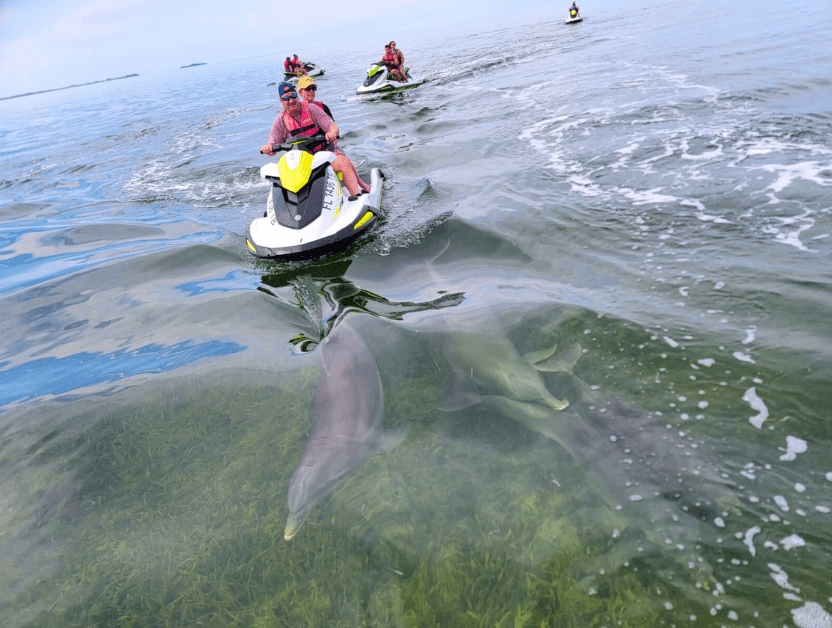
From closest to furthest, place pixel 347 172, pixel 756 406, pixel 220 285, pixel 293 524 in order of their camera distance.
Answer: pixel 293 524
pixel 756 406
pixel 220 285
pixel 347 172

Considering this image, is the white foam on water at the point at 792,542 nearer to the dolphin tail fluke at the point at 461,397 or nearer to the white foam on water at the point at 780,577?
the white foam on water at the point at 780,577

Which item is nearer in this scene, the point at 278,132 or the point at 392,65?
the point at 278,132

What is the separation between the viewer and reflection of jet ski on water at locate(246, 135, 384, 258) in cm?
698

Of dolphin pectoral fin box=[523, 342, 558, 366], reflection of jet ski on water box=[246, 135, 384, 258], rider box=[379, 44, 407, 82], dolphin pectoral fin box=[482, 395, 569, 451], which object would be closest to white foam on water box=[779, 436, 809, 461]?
dolphin pectoral fin box=[482, 395, 569, 451]

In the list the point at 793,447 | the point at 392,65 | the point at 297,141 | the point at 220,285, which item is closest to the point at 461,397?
the point at 793,447

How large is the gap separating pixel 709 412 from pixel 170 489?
3.76m

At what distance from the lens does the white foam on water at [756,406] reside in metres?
3.54

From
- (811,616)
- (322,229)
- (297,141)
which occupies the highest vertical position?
(297,141)

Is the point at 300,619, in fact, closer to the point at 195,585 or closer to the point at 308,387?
the point at 195,585

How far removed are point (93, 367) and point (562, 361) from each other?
4486 millimetres

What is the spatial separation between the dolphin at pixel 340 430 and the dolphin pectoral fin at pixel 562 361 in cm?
128

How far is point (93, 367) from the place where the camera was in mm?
5227

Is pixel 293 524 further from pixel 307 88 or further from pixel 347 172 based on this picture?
pixel 307 88

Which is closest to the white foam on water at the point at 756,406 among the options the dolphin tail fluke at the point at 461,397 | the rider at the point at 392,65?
the dolphin tail fluke at the point at 461,397
